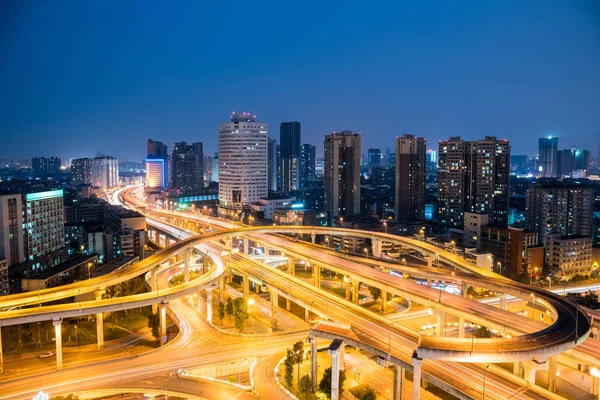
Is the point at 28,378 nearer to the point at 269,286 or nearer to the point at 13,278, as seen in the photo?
the point at 269,286

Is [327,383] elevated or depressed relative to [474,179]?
depressed

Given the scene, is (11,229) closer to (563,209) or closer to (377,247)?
(377,247)

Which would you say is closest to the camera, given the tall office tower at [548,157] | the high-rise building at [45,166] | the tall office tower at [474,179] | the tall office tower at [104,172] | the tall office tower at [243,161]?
the tall office tower at [474,179]

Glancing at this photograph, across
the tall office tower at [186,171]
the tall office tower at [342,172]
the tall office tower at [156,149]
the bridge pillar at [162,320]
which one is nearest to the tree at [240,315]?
the bridge pillar at [162,320]

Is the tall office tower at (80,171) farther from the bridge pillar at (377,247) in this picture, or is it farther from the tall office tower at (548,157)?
the tall office tower at (548,157)

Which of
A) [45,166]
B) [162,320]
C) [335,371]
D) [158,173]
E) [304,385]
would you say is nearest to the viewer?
[335,371]

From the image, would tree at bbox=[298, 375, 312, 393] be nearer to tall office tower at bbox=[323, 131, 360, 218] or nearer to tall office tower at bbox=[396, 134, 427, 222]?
tall office tower at bbox=[323, 131, 360, 218]

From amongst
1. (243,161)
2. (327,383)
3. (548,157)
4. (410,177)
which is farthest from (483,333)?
(548,157)
